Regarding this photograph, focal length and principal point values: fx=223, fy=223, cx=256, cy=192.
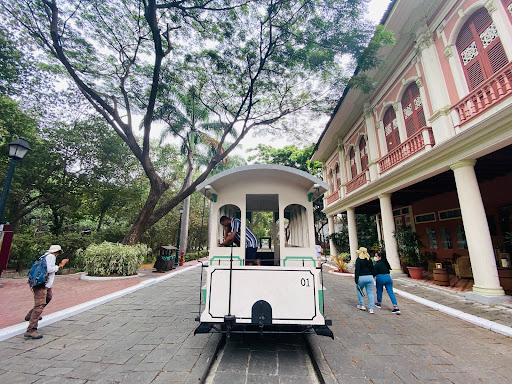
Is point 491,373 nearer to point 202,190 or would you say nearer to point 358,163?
point 202,190

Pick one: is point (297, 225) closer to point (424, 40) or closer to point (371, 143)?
point (424, 40)

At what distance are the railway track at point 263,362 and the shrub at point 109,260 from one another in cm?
706

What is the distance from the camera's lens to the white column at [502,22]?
5031 millimetres

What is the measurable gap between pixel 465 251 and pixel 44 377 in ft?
40.2

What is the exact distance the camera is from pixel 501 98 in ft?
15.9

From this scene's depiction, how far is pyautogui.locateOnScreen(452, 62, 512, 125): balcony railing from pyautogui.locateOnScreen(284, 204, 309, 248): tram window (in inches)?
202

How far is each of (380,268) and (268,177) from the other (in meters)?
3.62

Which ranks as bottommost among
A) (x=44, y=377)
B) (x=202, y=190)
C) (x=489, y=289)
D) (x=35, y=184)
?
(x=44, y=377)

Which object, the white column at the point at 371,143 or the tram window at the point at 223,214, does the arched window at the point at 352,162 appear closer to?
Answer: the white column at the point at 371,143

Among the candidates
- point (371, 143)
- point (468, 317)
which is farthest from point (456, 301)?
point (371, 143)

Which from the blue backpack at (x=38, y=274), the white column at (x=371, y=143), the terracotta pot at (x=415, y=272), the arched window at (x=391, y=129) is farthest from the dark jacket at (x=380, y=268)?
the blue backpack at (x=38, y=274)

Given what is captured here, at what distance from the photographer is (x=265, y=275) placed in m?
3.06

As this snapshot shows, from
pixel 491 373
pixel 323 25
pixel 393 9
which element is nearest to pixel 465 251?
pixel 491 373

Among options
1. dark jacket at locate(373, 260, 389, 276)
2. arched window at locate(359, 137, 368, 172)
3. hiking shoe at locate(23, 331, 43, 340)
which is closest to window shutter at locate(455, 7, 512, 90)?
dark jacket at locate(373, 260, 389, 276)
